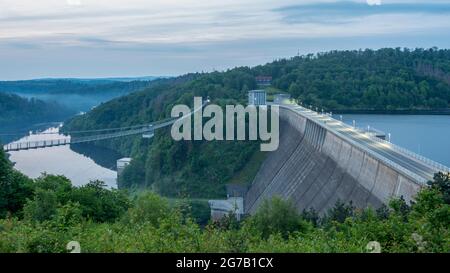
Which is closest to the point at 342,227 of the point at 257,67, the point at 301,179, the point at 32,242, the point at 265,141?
the point at 32,242

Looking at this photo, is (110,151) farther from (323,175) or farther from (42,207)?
(42,207)

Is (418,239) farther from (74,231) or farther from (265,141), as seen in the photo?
(265,141)

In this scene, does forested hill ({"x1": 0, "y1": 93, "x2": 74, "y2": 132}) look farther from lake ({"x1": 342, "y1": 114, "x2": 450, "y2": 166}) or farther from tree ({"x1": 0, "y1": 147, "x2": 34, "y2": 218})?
tree ({"x1": 0, "y1": 147, "x2": 34, "y2": 218})

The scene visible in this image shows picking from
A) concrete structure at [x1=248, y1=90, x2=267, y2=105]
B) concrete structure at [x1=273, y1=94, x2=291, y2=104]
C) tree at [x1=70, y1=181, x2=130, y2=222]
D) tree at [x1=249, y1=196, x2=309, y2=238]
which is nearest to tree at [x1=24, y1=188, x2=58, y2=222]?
tree at [x1=70, y1=181, x2=130, y2=222]

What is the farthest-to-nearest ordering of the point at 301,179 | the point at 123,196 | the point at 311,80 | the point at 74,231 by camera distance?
the point at 311,80
the point at 301,179
the point at 123,196
the point at 74,231

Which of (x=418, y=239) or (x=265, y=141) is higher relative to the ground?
(x=418, y=239)

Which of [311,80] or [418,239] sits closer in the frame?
[418,239]
